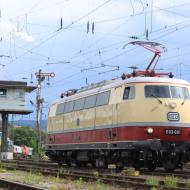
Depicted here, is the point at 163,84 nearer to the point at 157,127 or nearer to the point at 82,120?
the point at 157,127

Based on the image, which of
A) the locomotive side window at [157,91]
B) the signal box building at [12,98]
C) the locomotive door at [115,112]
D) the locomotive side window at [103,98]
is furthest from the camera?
the signal box building at [12,98]

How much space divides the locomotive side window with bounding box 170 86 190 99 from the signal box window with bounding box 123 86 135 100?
1.52 meters

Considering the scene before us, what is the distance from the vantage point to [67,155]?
93.8 feet

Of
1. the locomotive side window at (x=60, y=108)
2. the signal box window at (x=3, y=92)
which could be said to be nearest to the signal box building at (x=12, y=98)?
the signal box window at (x=3, y=92)

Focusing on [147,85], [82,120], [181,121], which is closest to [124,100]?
[147,85]

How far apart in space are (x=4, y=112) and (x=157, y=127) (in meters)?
44.6

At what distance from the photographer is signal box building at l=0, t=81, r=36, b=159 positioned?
62.8 metres

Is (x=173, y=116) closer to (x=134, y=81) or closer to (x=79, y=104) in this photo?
(x=134, y=81)

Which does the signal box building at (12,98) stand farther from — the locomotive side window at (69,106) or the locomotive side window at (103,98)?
the locomotive side window at (103,98)

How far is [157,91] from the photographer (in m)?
21.1

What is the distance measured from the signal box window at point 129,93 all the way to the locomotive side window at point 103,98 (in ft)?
5.42

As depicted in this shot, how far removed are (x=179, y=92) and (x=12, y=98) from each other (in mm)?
44824

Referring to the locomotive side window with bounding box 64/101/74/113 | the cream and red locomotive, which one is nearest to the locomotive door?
the cream and red locomotive

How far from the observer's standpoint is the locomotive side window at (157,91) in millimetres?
20953
